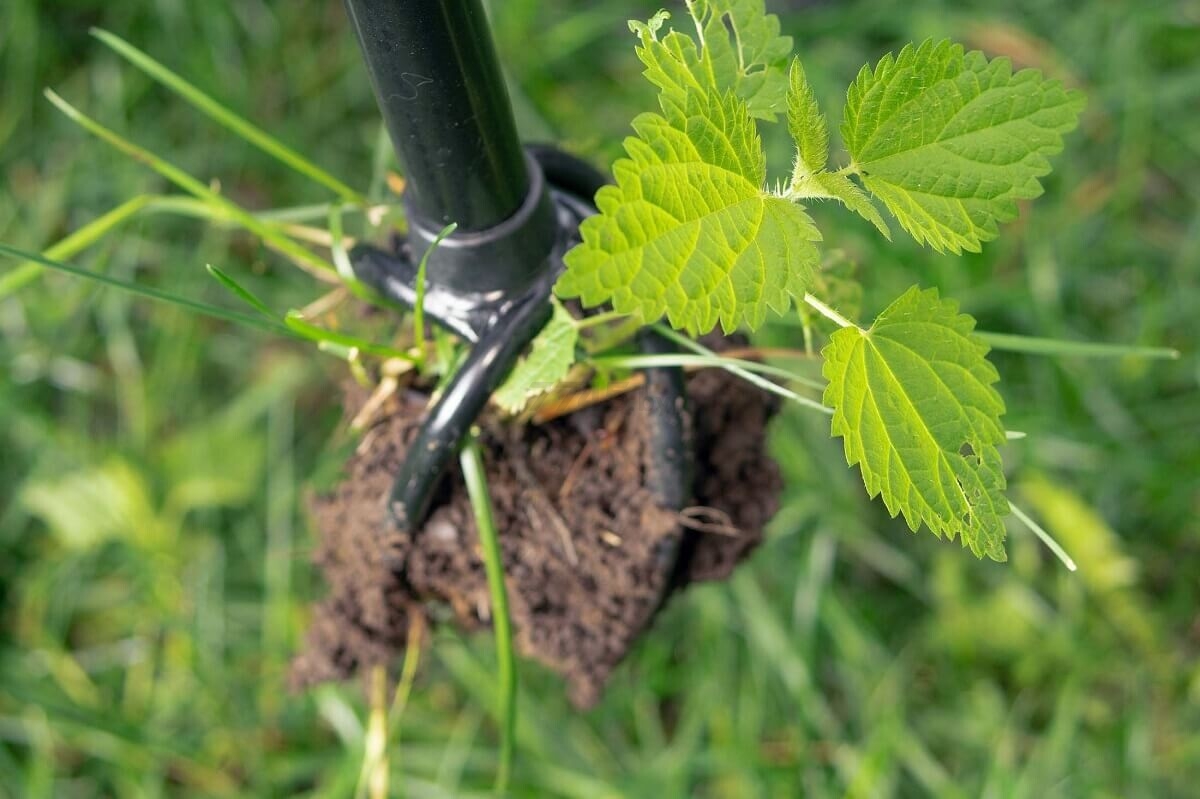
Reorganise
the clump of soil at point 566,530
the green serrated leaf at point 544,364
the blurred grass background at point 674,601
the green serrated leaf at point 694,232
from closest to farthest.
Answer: the green serrated leaf at point 694,232 → the green serrated leaf at point 544,364 → the clump of soil at point 566,530 → the blurred grass background at point 674,601

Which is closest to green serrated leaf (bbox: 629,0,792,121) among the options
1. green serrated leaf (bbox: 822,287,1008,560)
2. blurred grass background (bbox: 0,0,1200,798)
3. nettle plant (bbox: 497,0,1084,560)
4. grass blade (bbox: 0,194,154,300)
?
nettle plant (bbox: 497,0,1084,560)

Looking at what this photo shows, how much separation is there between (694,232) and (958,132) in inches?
6.2

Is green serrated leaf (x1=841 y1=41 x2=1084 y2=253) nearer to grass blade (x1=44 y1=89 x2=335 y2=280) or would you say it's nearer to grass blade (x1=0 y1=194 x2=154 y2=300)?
grass blade (x1=44 y1=89 x2=335 y2=280)

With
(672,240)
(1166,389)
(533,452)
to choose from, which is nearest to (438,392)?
(533,452)

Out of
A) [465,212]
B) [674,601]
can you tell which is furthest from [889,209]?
[674,601]

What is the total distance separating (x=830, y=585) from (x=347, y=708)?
28.8 inches

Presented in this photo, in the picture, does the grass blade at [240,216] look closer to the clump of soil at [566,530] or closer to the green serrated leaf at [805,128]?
the clump of soil at [566,530]

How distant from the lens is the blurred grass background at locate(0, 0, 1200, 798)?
4.86 feet

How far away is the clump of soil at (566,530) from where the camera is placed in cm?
69

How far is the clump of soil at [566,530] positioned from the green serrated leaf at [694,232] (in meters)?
0.17

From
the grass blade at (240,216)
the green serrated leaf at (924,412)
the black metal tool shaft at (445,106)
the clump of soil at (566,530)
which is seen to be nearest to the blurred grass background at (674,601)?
the clump of soil at (566,530)

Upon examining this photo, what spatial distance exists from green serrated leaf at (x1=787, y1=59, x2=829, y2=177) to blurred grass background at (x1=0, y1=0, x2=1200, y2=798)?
93 cm

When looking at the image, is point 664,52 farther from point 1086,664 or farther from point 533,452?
point 1086,664

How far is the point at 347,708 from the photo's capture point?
1.43 metres
